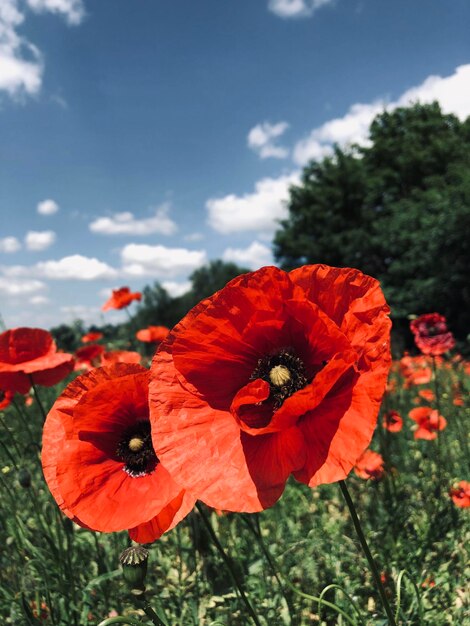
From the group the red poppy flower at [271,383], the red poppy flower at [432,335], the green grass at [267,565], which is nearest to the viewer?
the red poppy flower at [271,383]

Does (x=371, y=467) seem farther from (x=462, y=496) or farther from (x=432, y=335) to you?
(x=432, y=335)

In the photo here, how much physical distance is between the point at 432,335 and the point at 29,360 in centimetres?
252

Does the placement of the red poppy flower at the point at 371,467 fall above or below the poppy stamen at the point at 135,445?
below

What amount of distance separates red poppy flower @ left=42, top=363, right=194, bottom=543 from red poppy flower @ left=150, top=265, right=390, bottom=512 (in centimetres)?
18

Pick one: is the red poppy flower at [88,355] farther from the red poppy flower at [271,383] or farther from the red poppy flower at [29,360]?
the red poppy flower at [271,383]

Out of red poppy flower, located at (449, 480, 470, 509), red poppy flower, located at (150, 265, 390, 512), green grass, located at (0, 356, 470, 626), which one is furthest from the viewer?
red poppy flower, located at (449, 480, 470, 509)

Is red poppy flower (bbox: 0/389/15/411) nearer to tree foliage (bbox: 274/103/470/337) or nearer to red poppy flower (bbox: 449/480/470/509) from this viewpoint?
red poppy flower (bbox: 449/480/470/509)

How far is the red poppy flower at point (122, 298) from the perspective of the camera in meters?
5.97

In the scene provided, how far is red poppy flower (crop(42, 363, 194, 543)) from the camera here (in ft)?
3.43

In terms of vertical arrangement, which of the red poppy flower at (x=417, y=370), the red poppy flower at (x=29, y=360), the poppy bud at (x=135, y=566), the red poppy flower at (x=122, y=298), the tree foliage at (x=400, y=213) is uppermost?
the tree foliage at (x=400, y=213)

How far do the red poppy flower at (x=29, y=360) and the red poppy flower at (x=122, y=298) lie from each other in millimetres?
3603

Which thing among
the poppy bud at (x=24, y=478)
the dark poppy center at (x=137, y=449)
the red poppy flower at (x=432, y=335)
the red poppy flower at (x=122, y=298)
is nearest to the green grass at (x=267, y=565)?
the poppy bud at (x=24, y=478)

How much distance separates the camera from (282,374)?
1038 millimetres

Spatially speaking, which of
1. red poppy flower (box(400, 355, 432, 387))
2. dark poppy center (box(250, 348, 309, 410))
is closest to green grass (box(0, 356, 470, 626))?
dark poppy center (box(250, 348, 309, 410))
